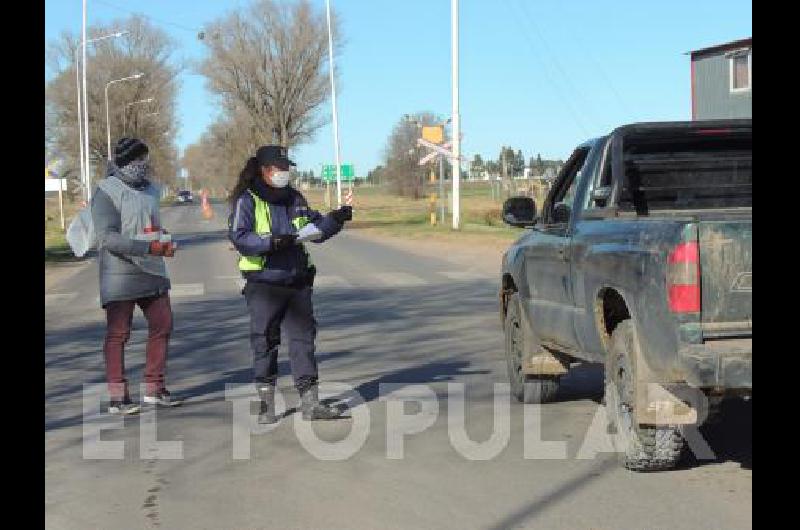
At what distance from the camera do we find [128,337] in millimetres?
8000

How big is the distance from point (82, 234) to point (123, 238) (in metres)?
0.34

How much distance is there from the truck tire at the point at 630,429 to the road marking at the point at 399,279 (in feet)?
41.1

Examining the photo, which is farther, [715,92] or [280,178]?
[715,92]

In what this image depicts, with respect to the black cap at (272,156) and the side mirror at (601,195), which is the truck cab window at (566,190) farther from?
the black cap at (272,156)

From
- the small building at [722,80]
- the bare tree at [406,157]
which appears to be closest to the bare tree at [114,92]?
the bare tree at [406,157]

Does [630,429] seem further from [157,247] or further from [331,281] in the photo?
[331,281]

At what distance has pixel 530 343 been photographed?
Result: 7.70m

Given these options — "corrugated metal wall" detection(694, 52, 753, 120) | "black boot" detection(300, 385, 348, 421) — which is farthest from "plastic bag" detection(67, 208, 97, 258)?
"corrugated metal wall" detection(694, 52, 753, 120)

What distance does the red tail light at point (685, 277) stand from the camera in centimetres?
508

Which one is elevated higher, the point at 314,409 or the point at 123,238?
the point at 123,238

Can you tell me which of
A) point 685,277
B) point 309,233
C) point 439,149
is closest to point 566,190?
point 309,233

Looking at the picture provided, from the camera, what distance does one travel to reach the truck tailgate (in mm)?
5066
